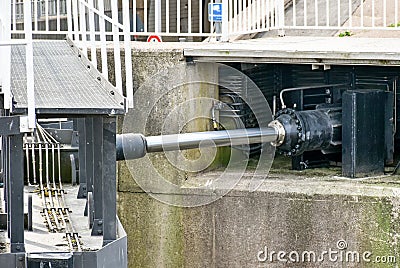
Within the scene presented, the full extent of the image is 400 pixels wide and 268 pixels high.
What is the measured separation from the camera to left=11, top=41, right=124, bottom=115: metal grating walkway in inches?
244

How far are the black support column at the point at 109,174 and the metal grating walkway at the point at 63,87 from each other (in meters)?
0.19

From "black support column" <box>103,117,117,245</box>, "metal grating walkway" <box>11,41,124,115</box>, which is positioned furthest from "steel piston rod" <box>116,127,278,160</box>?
"black support column" <box>103,117,117,245</box>

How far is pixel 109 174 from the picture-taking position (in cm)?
651

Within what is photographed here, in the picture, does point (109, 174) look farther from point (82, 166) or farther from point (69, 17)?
point (69, 17)

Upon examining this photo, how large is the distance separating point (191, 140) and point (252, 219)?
0.95 meters

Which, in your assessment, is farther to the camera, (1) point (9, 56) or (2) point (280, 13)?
(2) point (280, 13)

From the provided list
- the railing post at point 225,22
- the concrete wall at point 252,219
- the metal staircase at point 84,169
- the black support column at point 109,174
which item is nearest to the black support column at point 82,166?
the metal staircase at point 84,169

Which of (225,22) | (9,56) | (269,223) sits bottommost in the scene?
(269,223)

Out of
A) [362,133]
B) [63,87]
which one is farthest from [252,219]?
[63,87]

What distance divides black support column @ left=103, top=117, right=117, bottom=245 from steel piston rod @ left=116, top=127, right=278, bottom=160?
1036mm

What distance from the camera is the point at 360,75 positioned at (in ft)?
33.3

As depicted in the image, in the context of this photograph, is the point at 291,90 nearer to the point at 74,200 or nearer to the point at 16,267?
the point at 74,200

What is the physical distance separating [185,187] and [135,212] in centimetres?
54

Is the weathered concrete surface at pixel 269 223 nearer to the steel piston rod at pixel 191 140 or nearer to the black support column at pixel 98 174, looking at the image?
the steel piston rod at pixel 191 140
